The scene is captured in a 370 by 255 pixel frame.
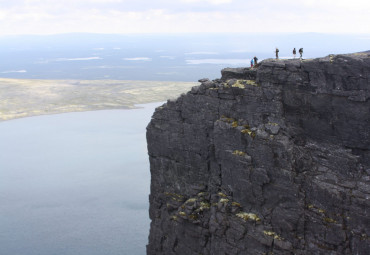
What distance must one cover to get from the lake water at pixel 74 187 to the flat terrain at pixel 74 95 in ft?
48.5

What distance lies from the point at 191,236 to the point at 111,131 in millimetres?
70947

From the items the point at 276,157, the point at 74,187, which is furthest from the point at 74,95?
the point at 276,157

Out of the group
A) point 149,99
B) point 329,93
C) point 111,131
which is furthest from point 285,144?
point 149,99

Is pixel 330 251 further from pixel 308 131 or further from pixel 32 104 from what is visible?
pixel 32 104

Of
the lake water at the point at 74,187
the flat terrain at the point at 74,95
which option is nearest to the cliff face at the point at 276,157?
the lake water at the point at 74,187

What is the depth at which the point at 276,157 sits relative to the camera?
87.4 ft

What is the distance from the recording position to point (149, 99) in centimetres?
13825

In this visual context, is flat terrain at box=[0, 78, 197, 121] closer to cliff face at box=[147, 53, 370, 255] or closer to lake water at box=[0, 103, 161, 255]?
lake water at box=[0, 103, 161, 255]

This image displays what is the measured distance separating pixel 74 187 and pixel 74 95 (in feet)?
272

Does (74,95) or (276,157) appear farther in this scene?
(74,95)

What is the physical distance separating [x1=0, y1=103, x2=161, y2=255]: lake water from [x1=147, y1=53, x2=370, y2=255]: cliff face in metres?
20.7

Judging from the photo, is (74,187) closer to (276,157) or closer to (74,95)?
(276,157)

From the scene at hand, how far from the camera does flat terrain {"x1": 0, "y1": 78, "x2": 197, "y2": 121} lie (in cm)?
12488

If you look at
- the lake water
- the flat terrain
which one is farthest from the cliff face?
the flat terrain
